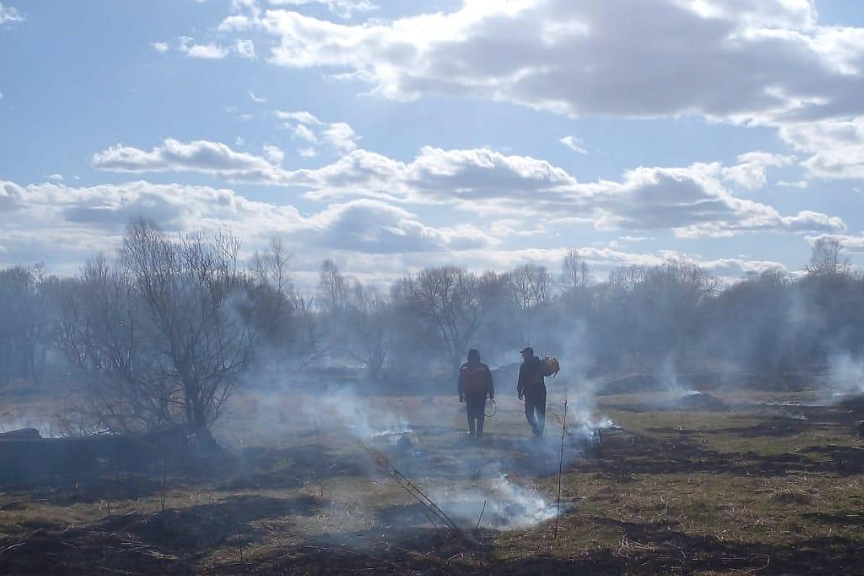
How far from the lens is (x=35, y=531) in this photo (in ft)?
29.1

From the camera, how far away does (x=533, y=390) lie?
16.5 m

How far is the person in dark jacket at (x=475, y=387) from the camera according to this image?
658 inches

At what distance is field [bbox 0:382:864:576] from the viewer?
752cm

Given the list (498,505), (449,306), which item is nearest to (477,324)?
(449,306)

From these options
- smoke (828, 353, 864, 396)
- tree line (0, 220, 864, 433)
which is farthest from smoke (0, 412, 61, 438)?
smoke (828, 353, 864, 396)

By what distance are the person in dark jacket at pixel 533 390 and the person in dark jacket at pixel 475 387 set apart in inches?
26.1

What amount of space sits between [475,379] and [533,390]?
1.16 metres

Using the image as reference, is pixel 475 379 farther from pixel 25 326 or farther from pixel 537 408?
pixel 25 326

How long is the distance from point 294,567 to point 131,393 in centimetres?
1353

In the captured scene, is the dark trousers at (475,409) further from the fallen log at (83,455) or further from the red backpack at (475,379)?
the fallen log at (83,455)

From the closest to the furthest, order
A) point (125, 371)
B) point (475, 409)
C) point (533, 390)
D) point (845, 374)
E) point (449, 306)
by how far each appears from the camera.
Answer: point (533, 390)
point (475, 409)
point (125, 371)
point (845, 374)
point (449, 306)

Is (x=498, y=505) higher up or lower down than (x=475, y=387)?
lower down

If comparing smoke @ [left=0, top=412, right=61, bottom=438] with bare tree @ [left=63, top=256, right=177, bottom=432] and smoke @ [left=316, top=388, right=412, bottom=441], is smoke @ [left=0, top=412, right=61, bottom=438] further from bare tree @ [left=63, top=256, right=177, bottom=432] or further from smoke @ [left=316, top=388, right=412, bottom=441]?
smoke @ [left=316, top=388, right=412, bottom=441]

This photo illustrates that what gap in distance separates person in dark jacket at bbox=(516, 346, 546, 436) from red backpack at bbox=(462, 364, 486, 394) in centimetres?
72
